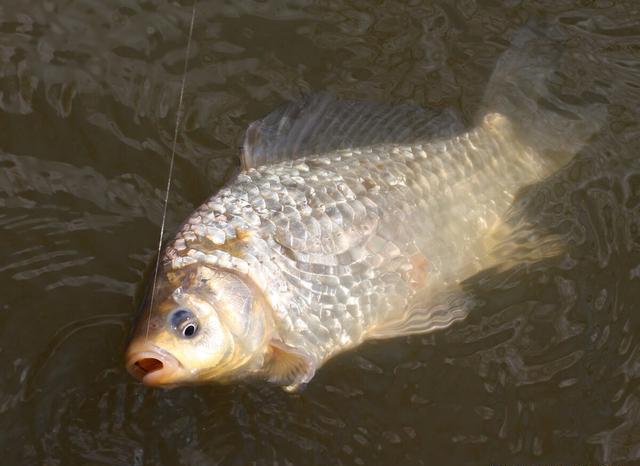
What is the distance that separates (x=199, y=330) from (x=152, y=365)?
0.67 feet

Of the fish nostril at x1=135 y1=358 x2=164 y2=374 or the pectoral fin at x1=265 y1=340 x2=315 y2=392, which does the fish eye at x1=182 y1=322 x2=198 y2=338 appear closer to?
the fish nostril at x1=135 y1=358 x2=164 y2=374

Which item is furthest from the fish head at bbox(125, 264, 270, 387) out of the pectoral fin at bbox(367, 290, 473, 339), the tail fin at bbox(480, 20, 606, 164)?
the tail fin at bbox(480, 20, 606, 164)

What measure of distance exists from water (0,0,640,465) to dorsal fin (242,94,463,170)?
0.44 m

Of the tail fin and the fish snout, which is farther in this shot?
the tail fin

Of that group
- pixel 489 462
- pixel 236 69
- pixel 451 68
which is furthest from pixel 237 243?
pixel 451 68

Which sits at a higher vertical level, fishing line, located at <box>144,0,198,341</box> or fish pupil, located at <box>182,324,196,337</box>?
fishing line, located at <box>144,0,198,341</box>

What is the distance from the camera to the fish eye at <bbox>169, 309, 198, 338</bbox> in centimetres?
312

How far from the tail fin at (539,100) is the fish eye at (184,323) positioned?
6.17 ft

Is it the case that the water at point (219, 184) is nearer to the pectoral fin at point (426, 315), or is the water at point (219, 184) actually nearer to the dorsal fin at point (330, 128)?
the pectoral fin at point (426, 315)

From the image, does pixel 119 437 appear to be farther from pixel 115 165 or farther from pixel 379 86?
pixel 379 86

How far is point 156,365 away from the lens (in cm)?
312

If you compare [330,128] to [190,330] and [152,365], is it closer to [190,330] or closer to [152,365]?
[190,330]

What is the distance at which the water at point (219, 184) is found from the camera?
3.41 metres

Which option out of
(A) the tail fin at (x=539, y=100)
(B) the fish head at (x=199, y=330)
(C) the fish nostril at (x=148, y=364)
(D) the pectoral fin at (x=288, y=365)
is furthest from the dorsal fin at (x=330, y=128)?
(C) the fish nostril at (x=148, y=364)
